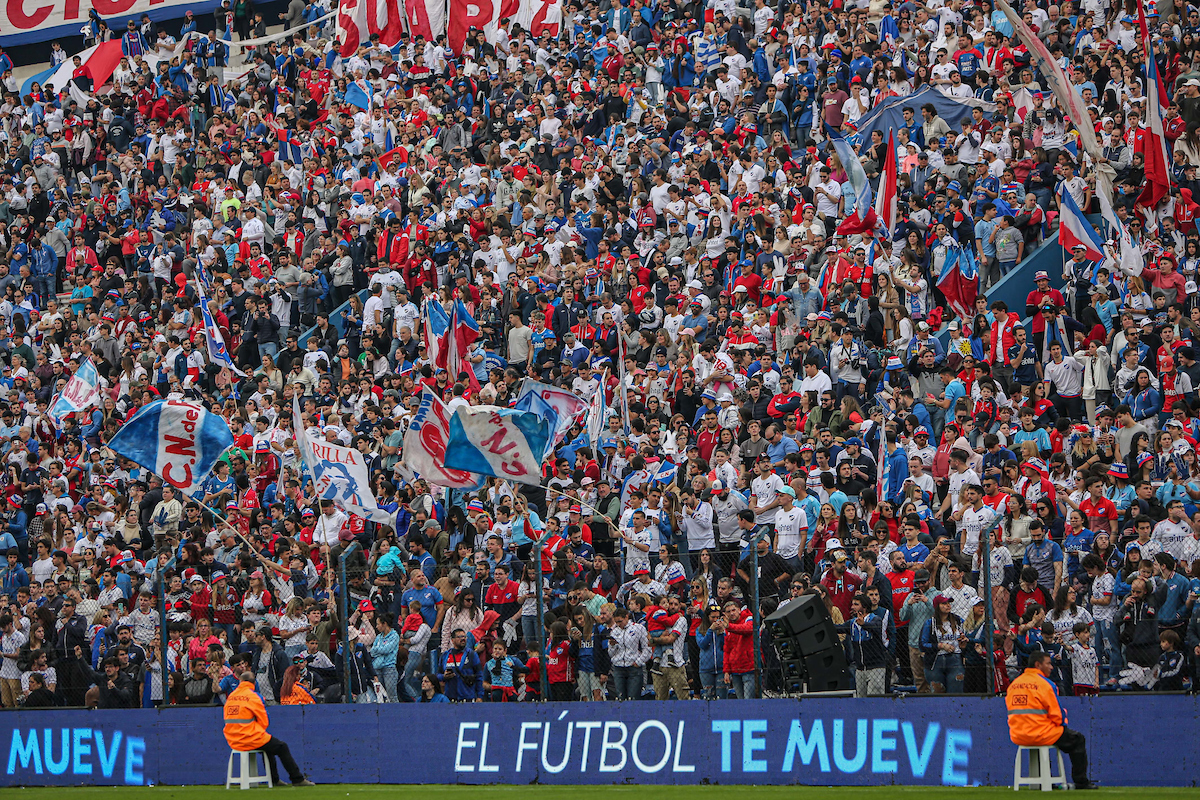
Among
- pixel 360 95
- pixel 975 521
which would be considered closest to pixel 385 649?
pixel 975 521

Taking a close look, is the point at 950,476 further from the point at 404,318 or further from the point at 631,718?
the point at 404,318

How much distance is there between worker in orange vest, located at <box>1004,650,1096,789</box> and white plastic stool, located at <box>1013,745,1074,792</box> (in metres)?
0.14

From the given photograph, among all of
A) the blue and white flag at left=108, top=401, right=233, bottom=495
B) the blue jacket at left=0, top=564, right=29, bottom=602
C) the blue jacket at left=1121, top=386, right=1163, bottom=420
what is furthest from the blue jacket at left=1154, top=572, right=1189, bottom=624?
the blue jacket at left=0, top=564, right=29, bottom=602

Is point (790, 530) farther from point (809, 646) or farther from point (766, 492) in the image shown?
point (809, 646)

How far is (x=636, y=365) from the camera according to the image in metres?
24.1

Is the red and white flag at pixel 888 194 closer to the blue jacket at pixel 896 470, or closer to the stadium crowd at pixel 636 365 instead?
the stadium crowd at pixel 636 365

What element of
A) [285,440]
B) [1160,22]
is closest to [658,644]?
[285,440]

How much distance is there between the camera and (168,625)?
2003 cm

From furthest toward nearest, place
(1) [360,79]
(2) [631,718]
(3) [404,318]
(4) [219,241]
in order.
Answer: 1. (1) [360,79]
2. (4) [219,241]
3. (3) [404,318]
4. (2) [631,718]

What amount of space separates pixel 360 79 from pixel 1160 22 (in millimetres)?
16306

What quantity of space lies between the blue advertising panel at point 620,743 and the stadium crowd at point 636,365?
357 millimetres

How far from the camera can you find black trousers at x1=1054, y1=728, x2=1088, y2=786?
582 inches

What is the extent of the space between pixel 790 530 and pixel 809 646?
2712 mm

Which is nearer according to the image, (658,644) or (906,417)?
(658,644)
